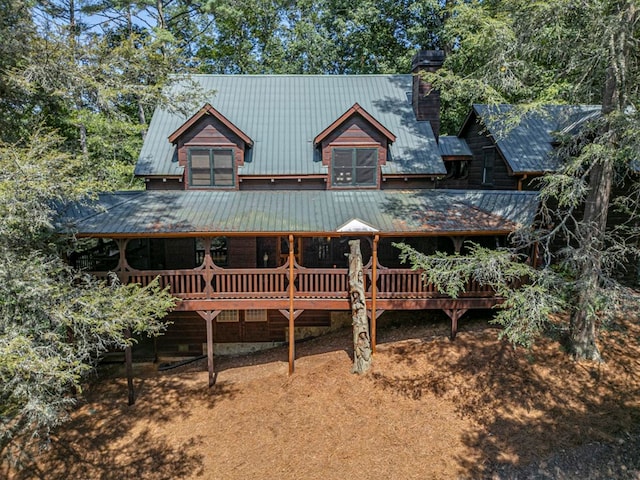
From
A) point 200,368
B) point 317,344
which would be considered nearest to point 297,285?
point 317,344

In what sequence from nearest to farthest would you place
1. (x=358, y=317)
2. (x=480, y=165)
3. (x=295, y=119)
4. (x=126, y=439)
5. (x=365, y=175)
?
(x=126, y=439)
(x=358, y=317)
(x=365, y=175)
(x=295, y=119)
(x=480, y=165)

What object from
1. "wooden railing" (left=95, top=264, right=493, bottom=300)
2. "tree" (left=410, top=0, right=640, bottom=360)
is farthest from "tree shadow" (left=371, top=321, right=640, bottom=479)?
"wooden railing" (left=95, top=264, right=493, bottom=300)

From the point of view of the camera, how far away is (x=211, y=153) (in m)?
15.8

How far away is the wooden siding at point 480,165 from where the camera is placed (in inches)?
689

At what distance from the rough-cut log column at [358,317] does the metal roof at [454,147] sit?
29.4 ft

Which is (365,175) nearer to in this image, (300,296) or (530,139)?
(300,296)

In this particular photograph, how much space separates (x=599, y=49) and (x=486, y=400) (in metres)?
9.00

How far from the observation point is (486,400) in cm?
1095

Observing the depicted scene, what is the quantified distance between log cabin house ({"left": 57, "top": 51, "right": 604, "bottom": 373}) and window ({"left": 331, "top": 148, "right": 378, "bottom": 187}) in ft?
0.14

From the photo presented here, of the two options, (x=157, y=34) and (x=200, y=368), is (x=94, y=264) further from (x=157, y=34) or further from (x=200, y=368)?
(x=157, y=34)

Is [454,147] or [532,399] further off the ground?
[454,147]

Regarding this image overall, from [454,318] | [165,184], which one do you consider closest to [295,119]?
[165,184]

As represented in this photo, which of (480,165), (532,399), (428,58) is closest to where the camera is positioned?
(532,399)

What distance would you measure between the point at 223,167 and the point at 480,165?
11461mm
